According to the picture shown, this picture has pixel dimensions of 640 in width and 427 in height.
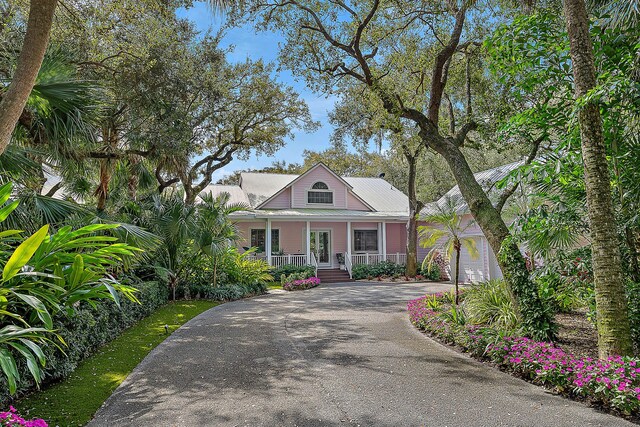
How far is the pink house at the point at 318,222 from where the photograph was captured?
19.6 metres

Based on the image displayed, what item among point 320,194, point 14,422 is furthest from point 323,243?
point 14,422

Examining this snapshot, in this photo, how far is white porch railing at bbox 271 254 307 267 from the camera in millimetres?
19438

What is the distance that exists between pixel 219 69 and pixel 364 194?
44.8ft

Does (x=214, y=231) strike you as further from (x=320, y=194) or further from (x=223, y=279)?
(x=320, y=194)

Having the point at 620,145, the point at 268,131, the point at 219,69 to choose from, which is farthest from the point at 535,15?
the point at 268,131

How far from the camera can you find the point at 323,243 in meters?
21.8

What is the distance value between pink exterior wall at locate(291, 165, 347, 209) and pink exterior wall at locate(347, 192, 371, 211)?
307 millimetres

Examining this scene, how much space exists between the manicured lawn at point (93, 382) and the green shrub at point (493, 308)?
20.7 ft

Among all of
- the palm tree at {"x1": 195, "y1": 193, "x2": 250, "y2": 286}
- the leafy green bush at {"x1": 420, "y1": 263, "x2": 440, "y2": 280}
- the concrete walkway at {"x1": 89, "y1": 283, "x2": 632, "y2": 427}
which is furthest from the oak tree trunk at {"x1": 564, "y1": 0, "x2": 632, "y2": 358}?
the leafy green bush at {"x1": 420, "y1": 263, "x2": 440, "y2": 280}

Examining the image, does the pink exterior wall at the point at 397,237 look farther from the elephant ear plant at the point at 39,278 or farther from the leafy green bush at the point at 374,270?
the elephant ear plant at the point at 39,278

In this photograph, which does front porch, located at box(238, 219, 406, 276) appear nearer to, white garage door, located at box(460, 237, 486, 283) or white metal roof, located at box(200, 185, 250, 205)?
white metal roof, located at box(200, 185, 250, 205)

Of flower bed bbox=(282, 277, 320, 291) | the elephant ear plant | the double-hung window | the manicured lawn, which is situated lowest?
the manicured lawn

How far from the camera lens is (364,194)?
24.3 metres

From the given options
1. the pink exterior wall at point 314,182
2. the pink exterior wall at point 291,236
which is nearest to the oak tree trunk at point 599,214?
the pink exterior wall at point 314,182
